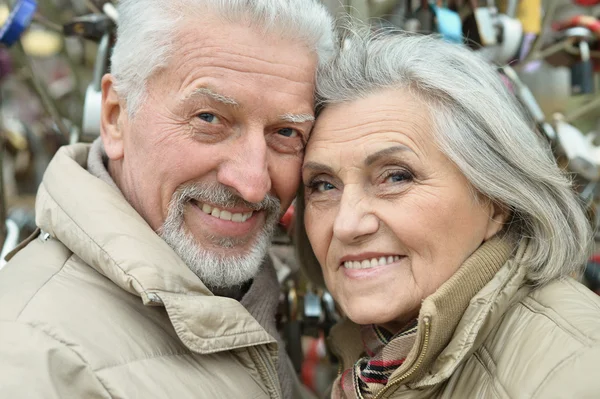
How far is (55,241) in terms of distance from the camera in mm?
1731

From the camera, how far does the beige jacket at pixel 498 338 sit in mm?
1446

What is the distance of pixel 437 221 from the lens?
1.74 m

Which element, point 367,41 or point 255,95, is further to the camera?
point 367,41

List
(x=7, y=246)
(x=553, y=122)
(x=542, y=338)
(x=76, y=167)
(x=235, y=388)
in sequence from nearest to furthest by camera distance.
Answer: (x=542, y=338)
(x=235, y=388)
(x=76, y=167)
(x=7, y=246)
(x=553, y=122)

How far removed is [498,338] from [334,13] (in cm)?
121

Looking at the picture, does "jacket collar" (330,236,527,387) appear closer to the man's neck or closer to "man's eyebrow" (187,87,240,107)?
the man's neck

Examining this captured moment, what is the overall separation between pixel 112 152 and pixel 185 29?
1.41ft

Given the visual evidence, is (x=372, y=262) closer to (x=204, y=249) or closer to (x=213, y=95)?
(x=204, y=249)

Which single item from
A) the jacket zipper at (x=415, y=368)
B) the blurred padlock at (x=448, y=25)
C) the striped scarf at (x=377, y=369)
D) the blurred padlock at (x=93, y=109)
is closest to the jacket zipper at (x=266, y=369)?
the striped scarf at (x=377, y=369)

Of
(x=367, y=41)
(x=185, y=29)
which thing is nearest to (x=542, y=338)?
(x=367, y=41)

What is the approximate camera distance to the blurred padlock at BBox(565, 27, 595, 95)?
271cm

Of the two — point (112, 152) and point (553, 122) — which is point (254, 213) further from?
point (553, 122)

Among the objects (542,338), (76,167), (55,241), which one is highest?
(76,167)

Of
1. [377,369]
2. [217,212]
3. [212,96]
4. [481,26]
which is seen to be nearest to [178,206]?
[217,212]
